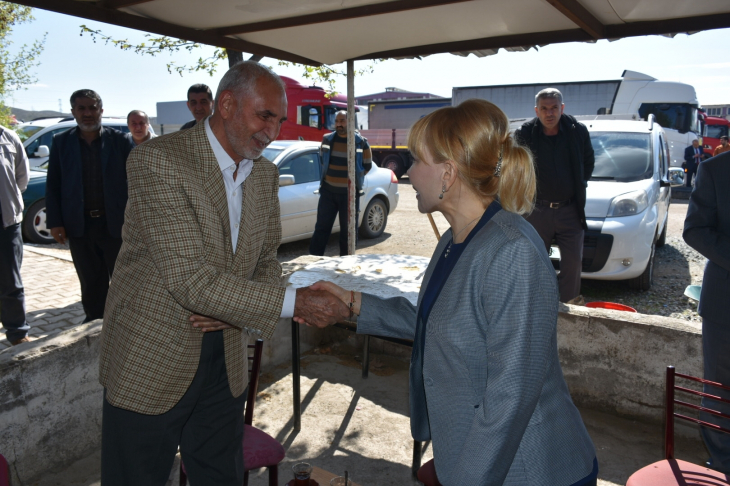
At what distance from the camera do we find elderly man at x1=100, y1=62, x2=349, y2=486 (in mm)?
1890

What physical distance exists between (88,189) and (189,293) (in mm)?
3484

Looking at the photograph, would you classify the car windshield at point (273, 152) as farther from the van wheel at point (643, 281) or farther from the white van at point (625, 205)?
the van wheel at point (643, 281)

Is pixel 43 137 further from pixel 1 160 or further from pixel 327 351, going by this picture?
pixel 327 351

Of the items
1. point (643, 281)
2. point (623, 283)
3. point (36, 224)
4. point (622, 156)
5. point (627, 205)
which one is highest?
point (622, 156)

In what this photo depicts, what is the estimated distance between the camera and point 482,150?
1.60m

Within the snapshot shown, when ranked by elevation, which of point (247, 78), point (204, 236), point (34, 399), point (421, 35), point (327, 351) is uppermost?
point (421, 35)

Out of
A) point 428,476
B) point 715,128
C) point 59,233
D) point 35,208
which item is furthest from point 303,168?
point 715,128

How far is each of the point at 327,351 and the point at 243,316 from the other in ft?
10.8

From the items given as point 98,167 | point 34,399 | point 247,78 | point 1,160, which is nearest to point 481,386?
point 247,78

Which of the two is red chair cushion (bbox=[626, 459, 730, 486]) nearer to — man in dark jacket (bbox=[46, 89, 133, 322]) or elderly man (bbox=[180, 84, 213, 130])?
man in dark jacket (bbox=[46, 89, 133, 322])

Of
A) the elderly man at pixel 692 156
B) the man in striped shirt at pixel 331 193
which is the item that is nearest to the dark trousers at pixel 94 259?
the man in striped shirt at pixel 331 193

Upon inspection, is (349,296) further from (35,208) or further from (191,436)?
(35,208)

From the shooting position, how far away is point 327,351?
5.17 m

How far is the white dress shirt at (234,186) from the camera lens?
2.08 metres
